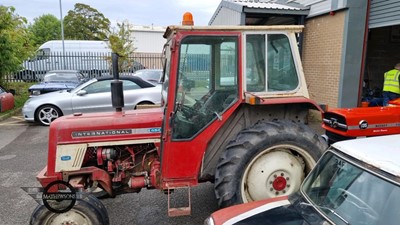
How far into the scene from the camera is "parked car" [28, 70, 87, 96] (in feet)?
36.4

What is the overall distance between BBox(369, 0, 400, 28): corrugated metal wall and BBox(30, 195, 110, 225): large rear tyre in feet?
23.2

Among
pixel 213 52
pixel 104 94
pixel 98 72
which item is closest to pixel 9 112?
pixel 104 94

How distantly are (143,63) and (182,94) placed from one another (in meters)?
18.7

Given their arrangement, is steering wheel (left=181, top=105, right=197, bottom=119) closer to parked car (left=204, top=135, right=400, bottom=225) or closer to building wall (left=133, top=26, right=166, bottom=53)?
parked car (left=204, top=135, right=400, bottom=225)

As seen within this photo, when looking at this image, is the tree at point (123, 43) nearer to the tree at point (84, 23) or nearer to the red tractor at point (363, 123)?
the red tractor at point (363, 123)

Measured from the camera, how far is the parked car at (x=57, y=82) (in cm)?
1109

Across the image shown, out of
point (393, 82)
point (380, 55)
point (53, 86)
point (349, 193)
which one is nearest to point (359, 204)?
point (349, 193)

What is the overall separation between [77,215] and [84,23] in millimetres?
49765

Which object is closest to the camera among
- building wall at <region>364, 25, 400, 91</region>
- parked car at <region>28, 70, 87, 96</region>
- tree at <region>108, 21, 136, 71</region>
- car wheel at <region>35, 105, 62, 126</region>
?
car wheel at <region>35, 105, 62, 126</region>

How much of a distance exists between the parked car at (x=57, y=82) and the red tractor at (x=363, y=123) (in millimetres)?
9007

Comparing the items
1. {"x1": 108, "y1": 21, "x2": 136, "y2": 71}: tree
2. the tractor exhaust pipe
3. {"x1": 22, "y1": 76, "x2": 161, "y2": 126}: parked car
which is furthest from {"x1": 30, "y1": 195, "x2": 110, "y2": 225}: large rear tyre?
{"x1": 108, "y1": 21, "x2": 136, "y2": 71}: tree

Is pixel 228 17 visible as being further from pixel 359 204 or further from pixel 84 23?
pixel 84 23

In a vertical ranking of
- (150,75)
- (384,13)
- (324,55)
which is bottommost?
(150,75)

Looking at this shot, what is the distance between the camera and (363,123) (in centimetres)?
455
